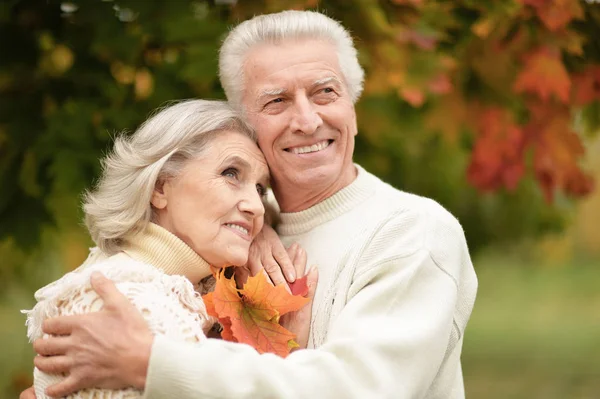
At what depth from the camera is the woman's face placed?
2.56 metres

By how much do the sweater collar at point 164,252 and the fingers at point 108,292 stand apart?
0.20 m

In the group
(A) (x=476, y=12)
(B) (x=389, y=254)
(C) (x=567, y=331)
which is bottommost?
(C) (x=567, y=331)

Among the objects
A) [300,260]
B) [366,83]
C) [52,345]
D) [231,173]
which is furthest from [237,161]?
[366,83]

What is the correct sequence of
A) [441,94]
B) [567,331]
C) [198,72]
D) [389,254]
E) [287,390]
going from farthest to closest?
[567,331]
[441,94]
[198,72]
[389,254]
[287,390]

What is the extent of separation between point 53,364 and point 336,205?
1016mm

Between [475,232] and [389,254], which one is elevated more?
[389,254]

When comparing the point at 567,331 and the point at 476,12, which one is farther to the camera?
the point at 567,331

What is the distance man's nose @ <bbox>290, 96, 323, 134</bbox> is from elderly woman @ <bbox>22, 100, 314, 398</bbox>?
0.53ft

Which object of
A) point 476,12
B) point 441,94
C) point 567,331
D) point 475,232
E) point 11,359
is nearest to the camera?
point 476,12

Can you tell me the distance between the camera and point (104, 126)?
143 inches

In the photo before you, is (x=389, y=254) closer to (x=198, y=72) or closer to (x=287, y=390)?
(x=287, y=390)

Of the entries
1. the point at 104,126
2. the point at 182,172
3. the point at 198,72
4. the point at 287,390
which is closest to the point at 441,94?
the point at 198,72

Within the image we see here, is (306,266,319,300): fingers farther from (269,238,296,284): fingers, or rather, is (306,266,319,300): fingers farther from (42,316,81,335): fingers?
(42,316,81,335): fingers

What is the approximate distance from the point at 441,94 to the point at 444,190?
1.43 m
